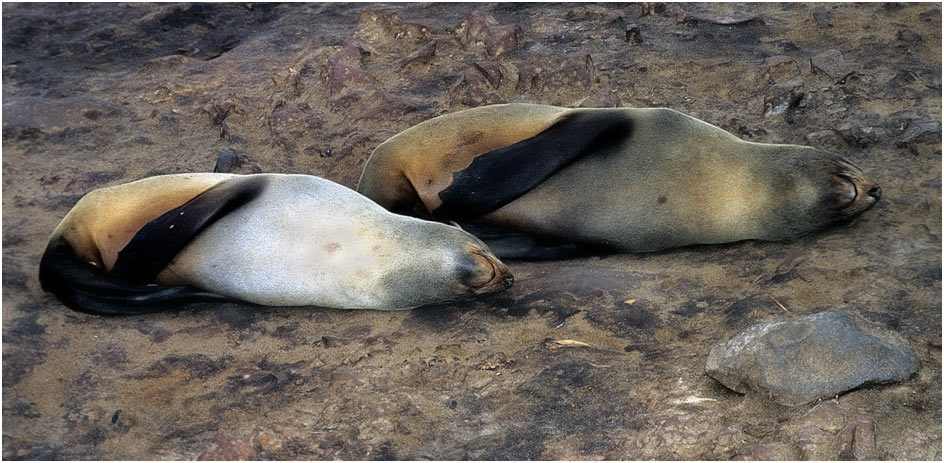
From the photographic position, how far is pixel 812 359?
3.27 m

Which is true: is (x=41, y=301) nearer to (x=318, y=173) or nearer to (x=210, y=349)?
(x=210, y=349)

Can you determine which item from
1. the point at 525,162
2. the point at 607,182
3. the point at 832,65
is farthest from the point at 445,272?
the point at 832,65

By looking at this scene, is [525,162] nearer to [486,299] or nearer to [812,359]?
[486,299]

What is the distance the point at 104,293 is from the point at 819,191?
3499mm

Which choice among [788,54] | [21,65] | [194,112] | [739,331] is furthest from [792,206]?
[21,65]

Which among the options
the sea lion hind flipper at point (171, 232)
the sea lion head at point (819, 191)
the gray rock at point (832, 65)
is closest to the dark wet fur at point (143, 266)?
the sea lion hind flipper at point (171, 232)

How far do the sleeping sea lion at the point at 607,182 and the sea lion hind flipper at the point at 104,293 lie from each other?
1210mm

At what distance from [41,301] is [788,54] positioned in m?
5.06

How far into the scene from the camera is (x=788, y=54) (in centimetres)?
666

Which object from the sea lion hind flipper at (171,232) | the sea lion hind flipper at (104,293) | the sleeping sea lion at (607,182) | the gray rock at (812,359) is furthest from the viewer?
the sleeping sea lion at (607,182)

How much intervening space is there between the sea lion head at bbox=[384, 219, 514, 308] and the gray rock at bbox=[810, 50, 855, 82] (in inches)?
122

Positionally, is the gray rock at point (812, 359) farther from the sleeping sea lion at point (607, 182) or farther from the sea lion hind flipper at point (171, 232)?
the sea lion hind flipper at point (171, 232)

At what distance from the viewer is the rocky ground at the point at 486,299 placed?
3.36 m

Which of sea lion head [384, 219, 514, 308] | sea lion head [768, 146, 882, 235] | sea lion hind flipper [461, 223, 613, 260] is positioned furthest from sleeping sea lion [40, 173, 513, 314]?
sea lion head [768, 146, 882, 235]
